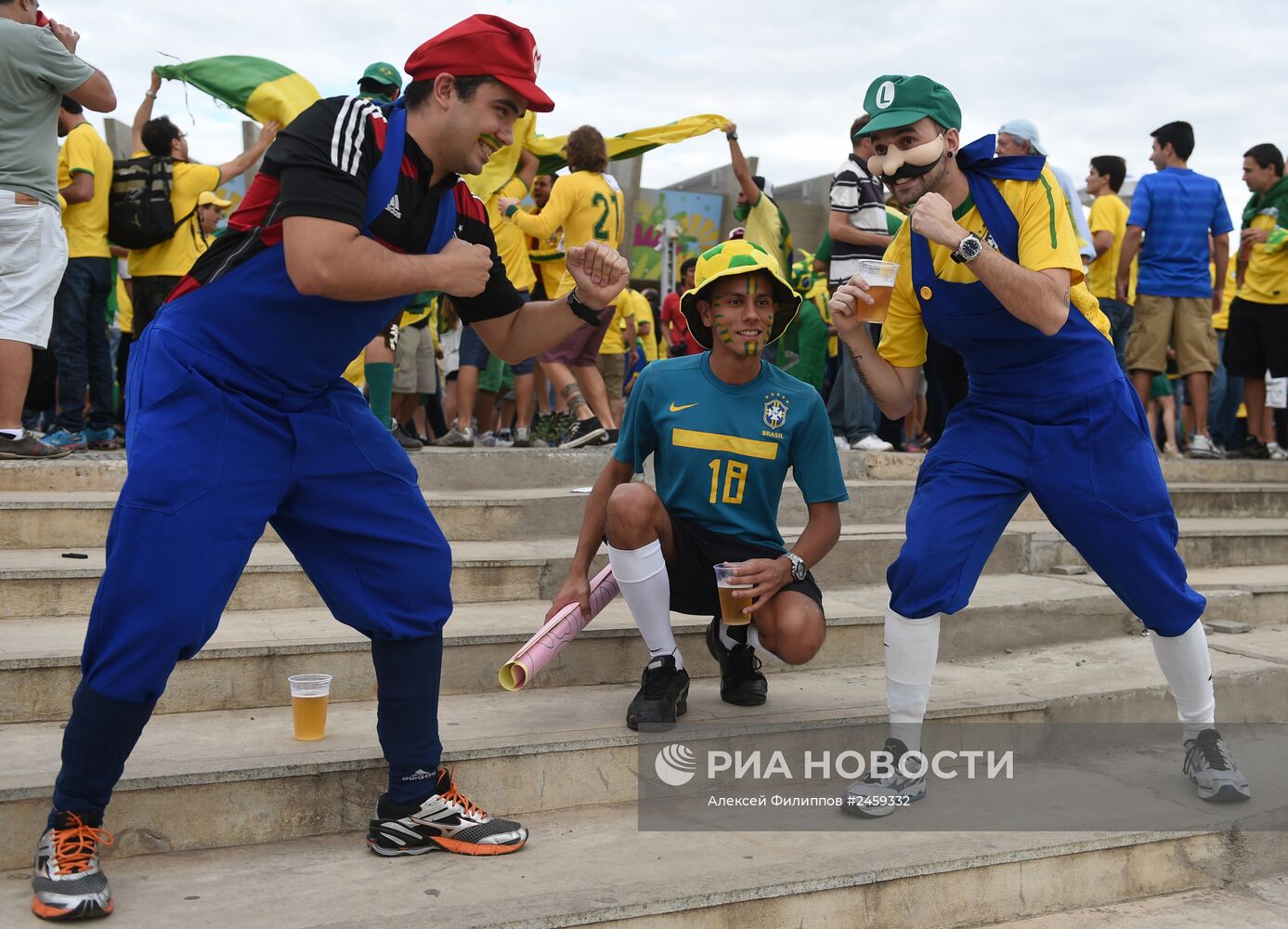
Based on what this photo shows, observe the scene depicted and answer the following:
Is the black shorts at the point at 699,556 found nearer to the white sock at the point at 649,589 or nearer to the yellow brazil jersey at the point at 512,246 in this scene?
the white sock at the point at 649,589

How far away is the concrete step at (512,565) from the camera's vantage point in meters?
4.27

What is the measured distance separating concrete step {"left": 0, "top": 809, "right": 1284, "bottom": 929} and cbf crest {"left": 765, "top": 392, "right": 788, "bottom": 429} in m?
1.33

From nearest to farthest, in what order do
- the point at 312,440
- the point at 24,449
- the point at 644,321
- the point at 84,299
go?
the point at 312,440, the point at 24,449, the point at 84,299, the point at 644,321

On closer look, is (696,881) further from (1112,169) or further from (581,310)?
(1112,169)

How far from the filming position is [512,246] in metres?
8.03

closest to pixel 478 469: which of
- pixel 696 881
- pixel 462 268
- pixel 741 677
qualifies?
pixel 741 677

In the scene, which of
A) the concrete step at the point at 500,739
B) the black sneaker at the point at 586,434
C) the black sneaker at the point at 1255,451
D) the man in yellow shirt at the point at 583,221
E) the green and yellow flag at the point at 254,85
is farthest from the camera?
the black sneaker at the point at 1255,451

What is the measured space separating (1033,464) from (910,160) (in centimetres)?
97

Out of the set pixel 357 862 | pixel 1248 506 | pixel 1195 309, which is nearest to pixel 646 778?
pixel 357 862

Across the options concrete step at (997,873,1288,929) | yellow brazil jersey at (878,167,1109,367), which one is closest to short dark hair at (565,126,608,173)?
yellow brazil jersey at (878,167,1109,367)

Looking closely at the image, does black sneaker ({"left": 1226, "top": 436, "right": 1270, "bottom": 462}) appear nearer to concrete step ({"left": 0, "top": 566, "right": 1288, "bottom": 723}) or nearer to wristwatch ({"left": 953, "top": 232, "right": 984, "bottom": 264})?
concrete step ({"left": 0, "top": 566, "right": 1288, "bottom": 723})

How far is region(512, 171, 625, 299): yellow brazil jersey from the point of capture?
7.56 meters

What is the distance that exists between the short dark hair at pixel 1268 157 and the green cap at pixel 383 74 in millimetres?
5878

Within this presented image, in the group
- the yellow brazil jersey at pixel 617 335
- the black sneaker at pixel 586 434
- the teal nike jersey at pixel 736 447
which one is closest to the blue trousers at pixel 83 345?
the black sneaker at pixel 586 434
